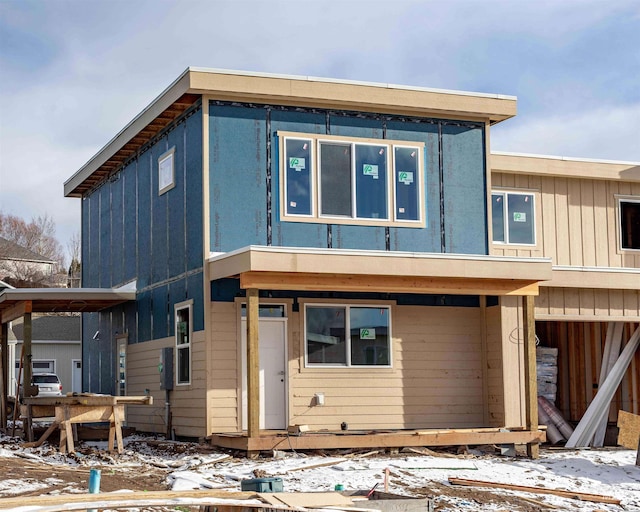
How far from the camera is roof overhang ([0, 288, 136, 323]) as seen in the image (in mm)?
21406

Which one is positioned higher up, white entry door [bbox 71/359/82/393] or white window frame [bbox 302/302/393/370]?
white window frame [bbox 302/302/393/370]

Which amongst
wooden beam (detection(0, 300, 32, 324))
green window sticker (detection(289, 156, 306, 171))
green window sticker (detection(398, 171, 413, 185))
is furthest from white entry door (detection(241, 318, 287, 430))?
wooden beam (detection(0, 300, 32, 324))

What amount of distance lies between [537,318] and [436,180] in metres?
3.30

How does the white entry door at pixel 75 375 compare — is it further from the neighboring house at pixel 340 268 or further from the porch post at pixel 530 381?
the porch post at pixel 530 381

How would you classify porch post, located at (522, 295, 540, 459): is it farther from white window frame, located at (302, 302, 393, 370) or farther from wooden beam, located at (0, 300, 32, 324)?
wooden beam, located at (0, 300, 32, 324)

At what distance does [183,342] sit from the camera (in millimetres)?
19656

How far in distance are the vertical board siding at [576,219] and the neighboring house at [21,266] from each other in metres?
46.3

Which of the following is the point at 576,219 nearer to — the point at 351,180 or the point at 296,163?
the point at 351,180

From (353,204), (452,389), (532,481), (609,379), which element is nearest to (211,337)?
(353,204)

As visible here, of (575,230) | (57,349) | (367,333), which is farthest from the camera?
(57,349)

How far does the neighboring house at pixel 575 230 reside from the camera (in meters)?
22.6

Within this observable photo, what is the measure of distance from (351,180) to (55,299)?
23.3 feet

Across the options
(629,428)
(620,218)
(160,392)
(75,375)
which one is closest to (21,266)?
(75,375)

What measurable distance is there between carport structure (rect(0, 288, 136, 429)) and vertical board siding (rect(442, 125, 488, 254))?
7475mm
